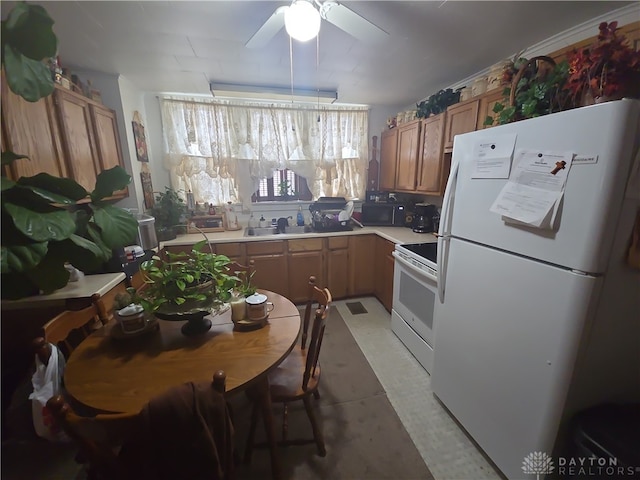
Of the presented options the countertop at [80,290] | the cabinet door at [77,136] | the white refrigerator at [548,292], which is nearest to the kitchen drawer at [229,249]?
the countertop at [80,290]

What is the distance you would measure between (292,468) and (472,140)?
1944mm

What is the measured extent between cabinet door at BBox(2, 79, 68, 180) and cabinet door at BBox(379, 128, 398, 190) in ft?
9.77

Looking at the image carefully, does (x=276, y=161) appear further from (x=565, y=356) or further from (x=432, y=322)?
(x=565, y=356)

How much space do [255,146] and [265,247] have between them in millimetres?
1208

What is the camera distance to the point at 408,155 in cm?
295

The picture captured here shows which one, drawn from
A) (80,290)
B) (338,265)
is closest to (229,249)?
(338,265)

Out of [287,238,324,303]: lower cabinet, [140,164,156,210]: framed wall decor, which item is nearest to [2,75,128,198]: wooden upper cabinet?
[140,164,156,210]: framed wall decor

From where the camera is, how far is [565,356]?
1029mm

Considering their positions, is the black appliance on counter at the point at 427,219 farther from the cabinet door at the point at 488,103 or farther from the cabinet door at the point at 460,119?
the cabinet door at the point at 488,103

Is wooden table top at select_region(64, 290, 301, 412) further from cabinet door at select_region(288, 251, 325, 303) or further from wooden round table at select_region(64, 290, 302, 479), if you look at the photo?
cabinet door at select_region(288, 251, 325, 303)

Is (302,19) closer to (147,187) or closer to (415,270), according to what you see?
(415,270)

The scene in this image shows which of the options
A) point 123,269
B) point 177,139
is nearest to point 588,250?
point 123,269

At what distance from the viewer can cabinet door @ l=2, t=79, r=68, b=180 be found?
1.34 metres

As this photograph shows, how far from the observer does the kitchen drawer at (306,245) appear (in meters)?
2.91
